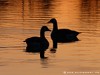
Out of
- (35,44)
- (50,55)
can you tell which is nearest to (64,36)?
(35,44)

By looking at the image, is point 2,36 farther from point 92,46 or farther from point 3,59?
point 3,59

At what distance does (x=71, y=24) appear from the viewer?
45531mm

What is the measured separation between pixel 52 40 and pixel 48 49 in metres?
3.66

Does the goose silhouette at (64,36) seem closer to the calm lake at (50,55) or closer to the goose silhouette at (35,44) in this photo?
the calm lake at (50,55)

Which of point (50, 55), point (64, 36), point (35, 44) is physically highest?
point (35, 44)

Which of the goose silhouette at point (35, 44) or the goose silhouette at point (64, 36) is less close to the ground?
the goose silhouette at point (35, 44)

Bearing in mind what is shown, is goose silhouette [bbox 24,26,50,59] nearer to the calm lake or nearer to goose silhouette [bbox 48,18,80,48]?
the calm lake

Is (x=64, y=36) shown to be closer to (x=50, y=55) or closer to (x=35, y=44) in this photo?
(x=35, y=44)

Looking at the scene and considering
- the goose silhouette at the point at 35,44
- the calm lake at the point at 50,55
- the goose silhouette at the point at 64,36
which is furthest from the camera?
the goose silhouette at the point at 64,36

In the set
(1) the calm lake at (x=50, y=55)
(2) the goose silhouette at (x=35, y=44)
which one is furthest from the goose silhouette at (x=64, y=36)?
(2) the goose silhouette at (x=35, y=44)

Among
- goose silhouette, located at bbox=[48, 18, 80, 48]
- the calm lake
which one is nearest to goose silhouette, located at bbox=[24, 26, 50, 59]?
the calm lake

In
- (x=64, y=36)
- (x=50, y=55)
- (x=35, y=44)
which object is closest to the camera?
(x=50, y=55)

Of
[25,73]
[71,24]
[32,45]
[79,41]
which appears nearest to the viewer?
[25,73]

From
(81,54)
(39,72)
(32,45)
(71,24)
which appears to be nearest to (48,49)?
(32,45)
